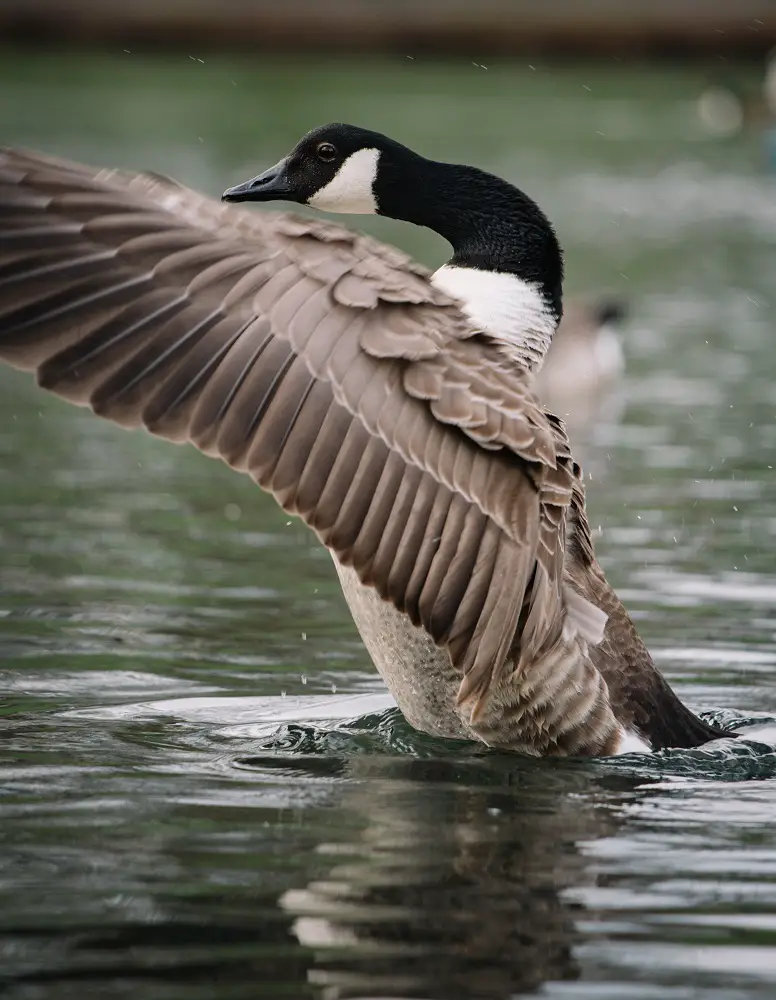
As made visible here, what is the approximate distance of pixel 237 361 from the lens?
5.34 metres

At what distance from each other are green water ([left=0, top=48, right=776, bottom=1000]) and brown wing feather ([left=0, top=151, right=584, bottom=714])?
78 centimetres

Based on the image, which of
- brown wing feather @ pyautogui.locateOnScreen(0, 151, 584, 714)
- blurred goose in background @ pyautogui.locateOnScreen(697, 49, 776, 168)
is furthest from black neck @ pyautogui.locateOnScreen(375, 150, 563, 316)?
blurred goose in background @ pyautogui.locateOnScreen(697, 49, 776, 168)

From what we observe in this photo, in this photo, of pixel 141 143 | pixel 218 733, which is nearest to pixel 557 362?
pixel 218 733

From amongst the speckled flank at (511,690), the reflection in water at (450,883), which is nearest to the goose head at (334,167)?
the speckled flank at (511,690)

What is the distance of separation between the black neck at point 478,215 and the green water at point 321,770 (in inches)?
67.0

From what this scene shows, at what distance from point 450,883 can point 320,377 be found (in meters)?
1.47

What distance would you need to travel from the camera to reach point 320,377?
5340 mm

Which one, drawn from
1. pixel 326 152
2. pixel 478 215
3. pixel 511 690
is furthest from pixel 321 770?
pixel 326 152

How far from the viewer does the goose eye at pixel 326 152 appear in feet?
22.7

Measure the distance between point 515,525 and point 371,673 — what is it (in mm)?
2092

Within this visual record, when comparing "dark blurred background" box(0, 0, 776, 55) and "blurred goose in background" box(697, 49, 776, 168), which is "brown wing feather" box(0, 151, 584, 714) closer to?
"blurred goose in background" box(697, 49, 776, 168)

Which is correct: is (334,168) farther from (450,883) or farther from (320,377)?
(450,883)

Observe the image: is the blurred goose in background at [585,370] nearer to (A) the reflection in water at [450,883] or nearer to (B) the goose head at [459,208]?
→ (B) the goose head at [459,208]

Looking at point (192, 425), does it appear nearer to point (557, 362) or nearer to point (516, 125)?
point (557, 362)
